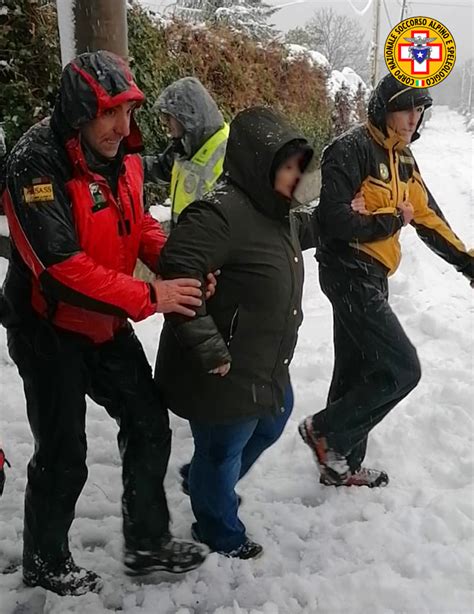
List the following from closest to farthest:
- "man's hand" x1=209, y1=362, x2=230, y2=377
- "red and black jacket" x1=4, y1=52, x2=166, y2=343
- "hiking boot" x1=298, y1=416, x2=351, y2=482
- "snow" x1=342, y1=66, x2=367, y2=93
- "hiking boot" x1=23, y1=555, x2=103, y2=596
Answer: "red and black jacket" x1=4, y1=52, x2=166, y2=343, "man's hand" x1=209, y1=362, x2=230, y2=377, "hiking boot" x1=23, y1=555, x2=103, y2=596, "hiking boot" x1=298, y1=416, x2=351, y2=482, "snow" x1=342, y1=66, x2=367, y2=93

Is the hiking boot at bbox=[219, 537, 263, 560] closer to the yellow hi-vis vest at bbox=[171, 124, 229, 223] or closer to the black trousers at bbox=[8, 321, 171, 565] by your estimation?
the black trousers at bbox=[8, 321, 171, 565]

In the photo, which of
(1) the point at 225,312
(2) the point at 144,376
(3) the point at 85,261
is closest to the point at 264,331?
(1) the point at 225,312

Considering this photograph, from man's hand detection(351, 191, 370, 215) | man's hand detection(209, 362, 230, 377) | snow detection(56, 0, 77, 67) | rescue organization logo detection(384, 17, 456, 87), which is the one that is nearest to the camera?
man's hand detection(209, 362, 230, 377)

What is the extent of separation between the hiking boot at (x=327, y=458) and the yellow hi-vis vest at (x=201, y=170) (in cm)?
145

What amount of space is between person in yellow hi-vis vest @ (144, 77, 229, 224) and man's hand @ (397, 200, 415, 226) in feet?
3.56

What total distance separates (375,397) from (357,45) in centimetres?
6083

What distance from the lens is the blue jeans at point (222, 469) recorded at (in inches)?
102

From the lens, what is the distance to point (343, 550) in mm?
2926

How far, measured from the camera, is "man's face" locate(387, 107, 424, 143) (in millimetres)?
3158

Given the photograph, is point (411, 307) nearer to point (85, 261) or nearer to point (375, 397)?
point (375, 397)

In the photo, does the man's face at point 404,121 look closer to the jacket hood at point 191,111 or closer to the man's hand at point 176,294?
the jacket hood at point 191,111

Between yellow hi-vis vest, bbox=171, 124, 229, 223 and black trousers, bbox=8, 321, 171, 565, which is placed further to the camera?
yellow hi-vis vest, bbox=171, 124, 229, 223

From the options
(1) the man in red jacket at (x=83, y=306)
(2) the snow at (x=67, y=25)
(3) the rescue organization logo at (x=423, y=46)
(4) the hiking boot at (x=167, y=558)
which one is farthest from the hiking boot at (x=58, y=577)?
(3) the rescue organization logo at (x=423, y=46)

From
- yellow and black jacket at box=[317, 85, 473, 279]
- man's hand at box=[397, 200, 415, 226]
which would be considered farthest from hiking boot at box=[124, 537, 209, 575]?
man's hand at box=[397, 200, 415, 226]
